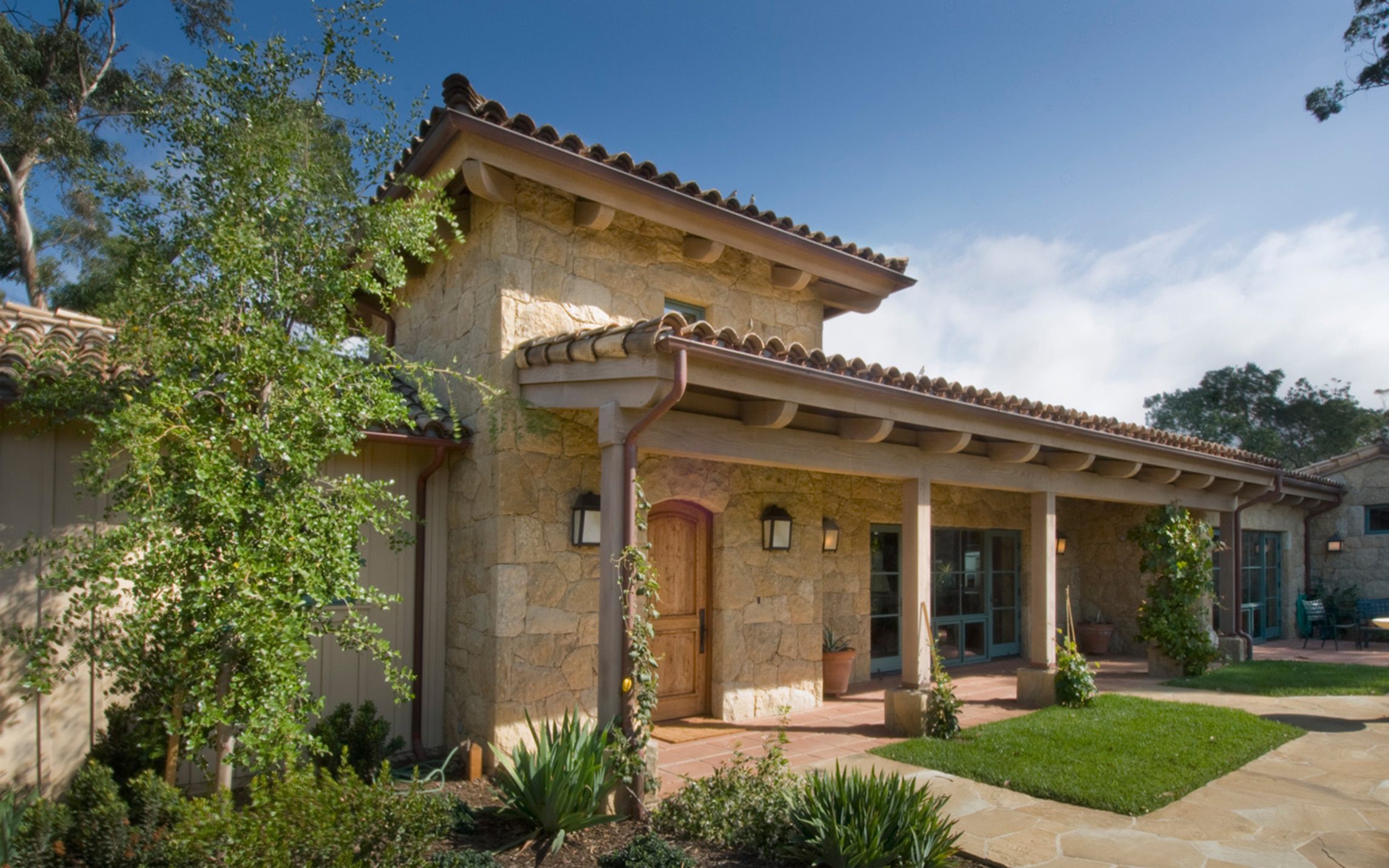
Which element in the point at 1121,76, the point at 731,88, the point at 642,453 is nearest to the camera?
the point at 642,453

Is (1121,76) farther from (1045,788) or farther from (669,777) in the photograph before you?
(669,777)

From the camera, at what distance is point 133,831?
3.71 metres

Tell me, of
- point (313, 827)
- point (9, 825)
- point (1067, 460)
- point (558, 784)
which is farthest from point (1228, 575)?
point (9, 825)

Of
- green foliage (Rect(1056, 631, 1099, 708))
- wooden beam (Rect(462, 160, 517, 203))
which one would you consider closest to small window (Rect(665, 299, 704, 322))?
wooden beam (Rect(462, 160, 517, 203))

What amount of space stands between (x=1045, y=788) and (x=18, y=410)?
6.68 m

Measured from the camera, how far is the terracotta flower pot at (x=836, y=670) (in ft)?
28.8

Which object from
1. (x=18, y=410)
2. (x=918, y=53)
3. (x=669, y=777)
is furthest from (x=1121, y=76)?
(x=18, y=410)

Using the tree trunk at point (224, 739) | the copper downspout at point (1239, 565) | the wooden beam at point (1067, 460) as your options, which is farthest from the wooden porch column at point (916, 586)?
the copper downspout at point (1239, 565)

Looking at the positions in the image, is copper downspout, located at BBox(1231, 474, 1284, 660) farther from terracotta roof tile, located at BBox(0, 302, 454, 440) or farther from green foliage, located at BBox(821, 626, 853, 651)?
terracotta roof tile, located at BBox(0, 302, 454, 440)

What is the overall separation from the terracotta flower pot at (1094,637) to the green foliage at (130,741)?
11.8m

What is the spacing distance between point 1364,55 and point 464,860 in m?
13.1

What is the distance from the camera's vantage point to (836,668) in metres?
8.79

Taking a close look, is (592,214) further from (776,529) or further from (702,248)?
(776,529)

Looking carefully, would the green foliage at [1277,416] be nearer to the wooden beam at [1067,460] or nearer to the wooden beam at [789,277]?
the wooden beam at [1067,460]
